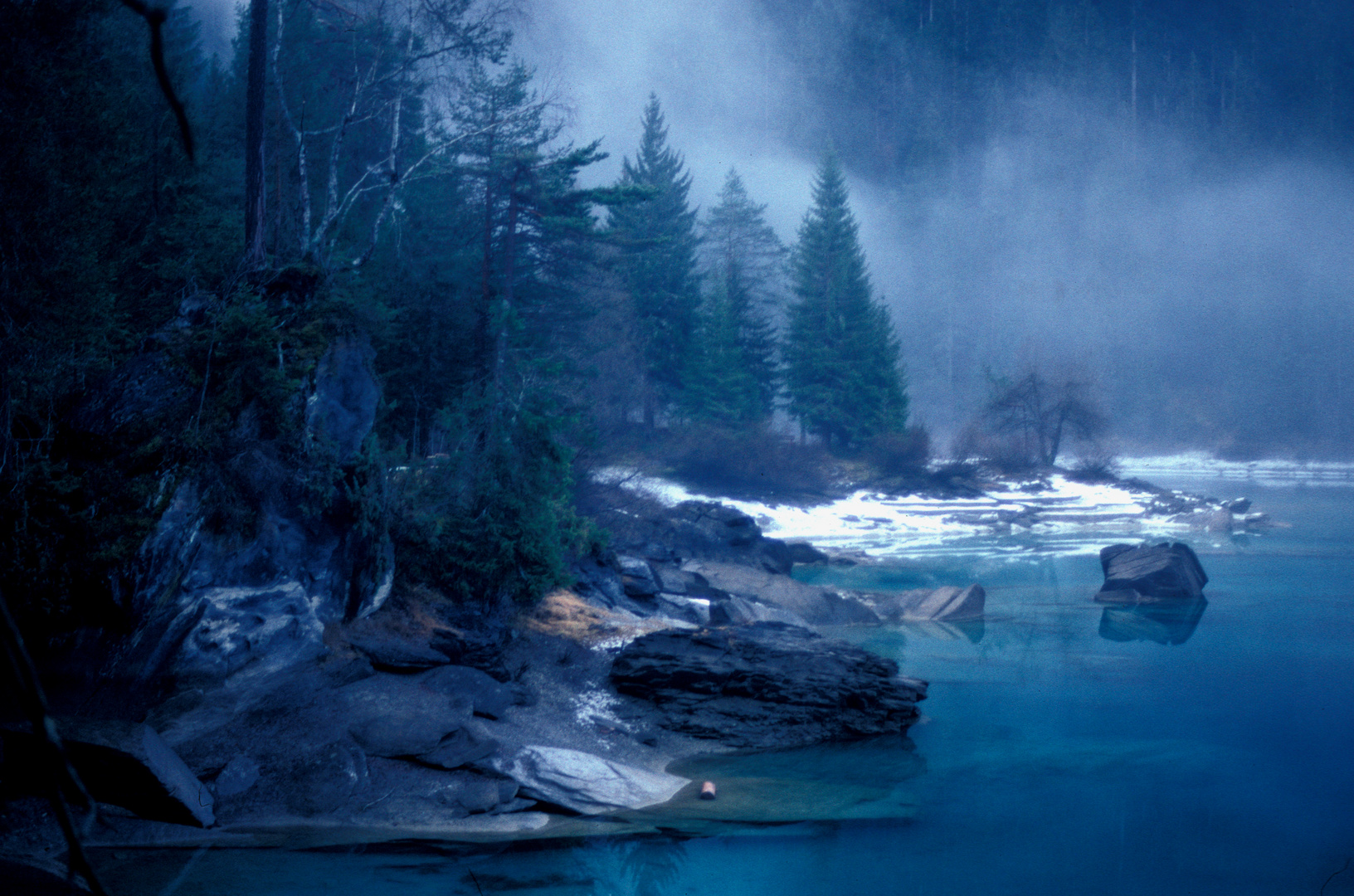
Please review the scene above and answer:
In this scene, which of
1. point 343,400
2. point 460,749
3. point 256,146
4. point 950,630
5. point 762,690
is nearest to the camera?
point 460,749

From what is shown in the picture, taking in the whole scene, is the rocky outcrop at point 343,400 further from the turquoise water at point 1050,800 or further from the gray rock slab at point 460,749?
the turquoise water at point 1050,800

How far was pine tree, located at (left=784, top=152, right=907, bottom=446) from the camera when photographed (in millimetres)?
43625

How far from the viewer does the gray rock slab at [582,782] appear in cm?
817

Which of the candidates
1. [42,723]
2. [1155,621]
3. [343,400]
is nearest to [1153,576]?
[1155,621]

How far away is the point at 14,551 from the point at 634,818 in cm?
595

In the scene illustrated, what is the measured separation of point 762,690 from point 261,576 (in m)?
5.70

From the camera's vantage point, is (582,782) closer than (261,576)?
Yes

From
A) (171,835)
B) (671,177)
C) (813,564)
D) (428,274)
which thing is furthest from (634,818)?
(671,177)

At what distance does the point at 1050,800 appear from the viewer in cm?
951

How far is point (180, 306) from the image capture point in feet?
33.7

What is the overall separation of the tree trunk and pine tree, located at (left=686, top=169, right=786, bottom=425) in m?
28.6

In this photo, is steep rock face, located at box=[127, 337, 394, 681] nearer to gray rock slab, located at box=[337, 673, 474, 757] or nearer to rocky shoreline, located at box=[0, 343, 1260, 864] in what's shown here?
rocky shoreline, located at box=[0, 343, 1260, 864]

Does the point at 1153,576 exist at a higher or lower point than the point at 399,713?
higher

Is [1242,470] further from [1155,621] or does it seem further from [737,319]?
[1155,621]
